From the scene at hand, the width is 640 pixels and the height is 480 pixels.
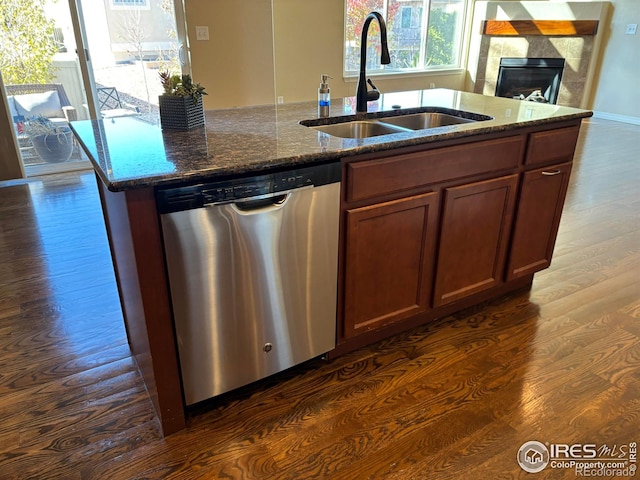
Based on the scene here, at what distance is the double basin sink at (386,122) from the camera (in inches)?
85.9

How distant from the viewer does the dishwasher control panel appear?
52.4 inches

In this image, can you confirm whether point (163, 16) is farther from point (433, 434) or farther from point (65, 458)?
point (433, 434)

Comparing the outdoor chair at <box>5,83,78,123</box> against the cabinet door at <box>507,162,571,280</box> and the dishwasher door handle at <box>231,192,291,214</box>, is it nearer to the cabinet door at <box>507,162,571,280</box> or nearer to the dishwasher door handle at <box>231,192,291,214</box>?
the dishwasher door handle at <box>231,192,291,214</box>

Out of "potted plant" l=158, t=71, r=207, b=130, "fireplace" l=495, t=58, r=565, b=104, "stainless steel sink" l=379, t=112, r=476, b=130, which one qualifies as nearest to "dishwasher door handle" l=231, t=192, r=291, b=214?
"potted plant" l=158, t=71, r=207, b=130

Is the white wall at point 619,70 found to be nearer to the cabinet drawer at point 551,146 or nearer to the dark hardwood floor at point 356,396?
the dark hardwood floor at point 356,396

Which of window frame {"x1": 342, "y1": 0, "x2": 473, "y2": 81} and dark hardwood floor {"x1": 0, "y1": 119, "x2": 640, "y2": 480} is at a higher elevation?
window frame {"x1": 342, "y1": 0, "x2": 473, "y2": 81}

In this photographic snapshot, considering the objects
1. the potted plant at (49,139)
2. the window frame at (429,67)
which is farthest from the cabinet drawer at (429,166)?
the window frame at (429,67)

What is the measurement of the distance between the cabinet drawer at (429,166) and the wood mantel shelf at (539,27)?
5341mm

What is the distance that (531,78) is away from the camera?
677cm

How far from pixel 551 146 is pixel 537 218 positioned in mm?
354

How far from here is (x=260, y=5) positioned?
4344 millimetres

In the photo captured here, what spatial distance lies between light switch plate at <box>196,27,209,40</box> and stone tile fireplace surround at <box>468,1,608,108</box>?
4.51 m

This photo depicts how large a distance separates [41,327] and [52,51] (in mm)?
3081

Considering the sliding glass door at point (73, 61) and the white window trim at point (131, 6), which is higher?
the white window trim at point (131, 6)
